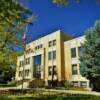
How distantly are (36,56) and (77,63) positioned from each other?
15.7 meters

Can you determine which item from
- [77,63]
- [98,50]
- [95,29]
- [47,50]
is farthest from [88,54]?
[47,50]

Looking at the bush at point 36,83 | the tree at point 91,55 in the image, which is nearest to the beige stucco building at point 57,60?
the bush at point 36,83

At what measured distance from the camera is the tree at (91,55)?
34.1 meters

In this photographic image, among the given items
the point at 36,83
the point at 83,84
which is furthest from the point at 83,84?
the point at 36,83

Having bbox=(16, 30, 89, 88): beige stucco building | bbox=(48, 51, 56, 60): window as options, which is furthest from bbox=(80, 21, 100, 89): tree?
bbox=(48, 51, 56, 60): window

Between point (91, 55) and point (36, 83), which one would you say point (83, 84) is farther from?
point (36, 83)

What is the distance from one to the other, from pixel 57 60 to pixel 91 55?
52.3ft

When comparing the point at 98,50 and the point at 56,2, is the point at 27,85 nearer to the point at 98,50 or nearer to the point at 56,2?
the point at 98,50

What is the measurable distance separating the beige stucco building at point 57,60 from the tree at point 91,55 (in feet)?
22.9

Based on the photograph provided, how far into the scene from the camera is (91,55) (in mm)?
35312

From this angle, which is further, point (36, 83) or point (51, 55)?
point (51, 55)

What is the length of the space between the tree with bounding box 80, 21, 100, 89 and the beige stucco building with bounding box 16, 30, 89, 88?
6990mm

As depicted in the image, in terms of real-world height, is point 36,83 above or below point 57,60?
below

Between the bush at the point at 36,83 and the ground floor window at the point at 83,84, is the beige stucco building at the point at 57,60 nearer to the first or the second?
the ground floor window at the point at 83,84
